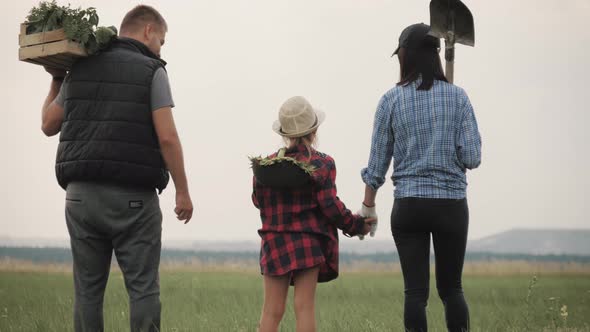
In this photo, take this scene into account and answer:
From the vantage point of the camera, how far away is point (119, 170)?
4.33 meters

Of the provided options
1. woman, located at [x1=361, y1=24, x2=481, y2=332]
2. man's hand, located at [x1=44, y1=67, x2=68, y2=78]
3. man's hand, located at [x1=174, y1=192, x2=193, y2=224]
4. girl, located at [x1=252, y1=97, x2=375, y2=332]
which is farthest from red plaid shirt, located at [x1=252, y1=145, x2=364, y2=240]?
man's hand, located at [x1=44, y1=67, x2=68, y2=78]

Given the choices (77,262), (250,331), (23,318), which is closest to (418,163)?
(77,262)

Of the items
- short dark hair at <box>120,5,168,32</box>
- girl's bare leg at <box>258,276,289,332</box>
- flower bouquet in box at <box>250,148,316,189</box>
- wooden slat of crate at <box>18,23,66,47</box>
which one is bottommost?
girl's bare leg at <box>258,276,289,332</box>

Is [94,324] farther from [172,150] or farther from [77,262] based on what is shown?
[172,150]

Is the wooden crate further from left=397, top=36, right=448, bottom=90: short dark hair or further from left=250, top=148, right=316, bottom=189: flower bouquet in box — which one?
left=397, top=36, right=448, bottom=90: short dark hair

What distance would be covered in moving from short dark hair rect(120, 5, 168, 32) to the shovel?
186cm

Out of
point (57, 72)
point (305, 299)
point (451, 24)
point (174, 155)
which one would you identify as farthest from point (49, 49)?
point (451, 24)

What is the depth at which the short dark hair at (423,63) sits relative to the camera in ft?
15.3

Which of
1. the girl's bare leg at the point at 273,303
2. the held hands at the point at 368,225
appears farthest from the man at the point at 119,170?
the held hands at the point at 368,225

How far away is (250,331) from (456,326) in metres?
2.17

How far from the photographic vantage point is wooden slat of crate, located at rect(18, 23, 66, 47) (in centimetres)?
459

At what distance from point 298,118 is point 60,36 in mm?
1536

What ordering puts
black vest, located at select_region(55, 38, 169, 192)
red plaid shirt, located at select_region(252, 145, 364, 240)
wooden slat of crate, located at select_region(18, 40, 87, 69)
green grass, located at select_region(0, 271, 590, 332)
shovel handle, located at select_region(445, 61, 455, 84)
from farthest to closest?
green grass, located at select_region(0, 271, 590, 332)
shovel handle, located at select_region(445, 61, 455, 84)
red plaid shirt, located at select_region(252, 145, 364, 240)
wooden slat of crate, located at select_region(18, 40, 87, 69)
black vest, located at select_region(55, 38, 169, 192)

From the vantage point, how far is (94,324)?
458cm
